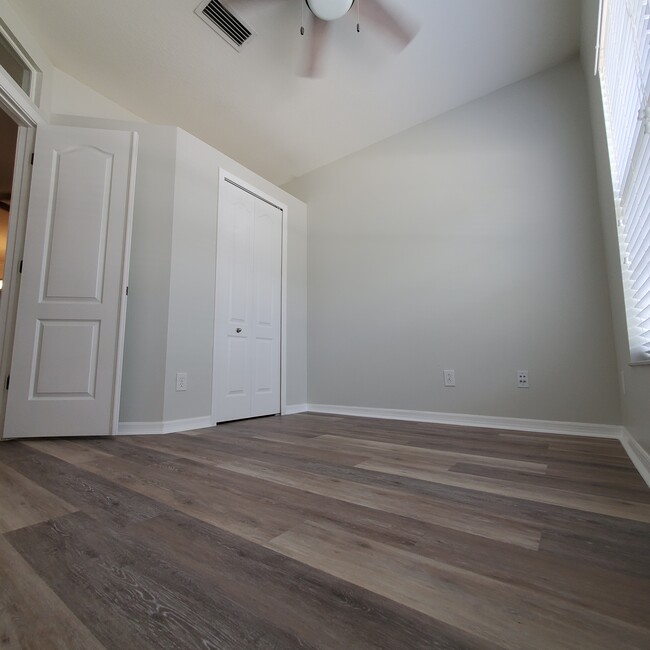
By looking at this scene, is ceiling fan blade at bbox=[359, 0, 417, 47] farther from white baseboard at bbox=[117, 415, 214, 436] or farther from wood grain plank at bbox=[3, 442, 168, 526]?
white baseboard at bbox=[117, 415, 214, 436]

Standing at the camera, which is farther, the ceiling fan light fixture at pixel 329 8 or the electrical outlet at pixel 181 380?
the electrical outlet at pixel 181 380

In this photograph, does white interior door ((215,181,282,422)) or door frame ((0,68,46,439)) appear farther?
white interior door ((215,181,282,422))

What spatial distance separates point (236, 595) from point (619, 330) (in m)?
2.27

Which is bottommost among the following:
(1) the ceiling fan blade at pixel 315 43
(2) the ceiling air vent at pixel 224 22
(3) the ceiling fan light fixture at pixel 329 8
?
(3) the ceiling fan light fixture at pixel 329 8


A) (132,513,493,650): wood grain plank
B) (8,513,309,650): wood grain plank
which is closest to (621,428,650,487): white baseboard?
(132,513,493,650): wood grain plank

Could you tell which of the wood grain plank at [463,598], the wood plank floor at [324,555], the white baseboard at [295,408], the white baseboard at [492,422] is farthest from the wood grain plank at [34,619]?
the white baseboard at [295,408]

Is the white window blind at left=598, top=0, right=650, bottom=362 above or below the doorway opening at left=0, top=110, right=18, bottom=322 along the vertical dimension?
below

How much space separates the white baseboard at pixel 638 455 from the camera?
1245 mm

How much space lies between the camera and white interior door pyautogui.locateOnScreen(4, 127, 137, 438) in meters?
2.03

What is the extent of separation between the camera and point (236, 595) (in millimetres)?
604

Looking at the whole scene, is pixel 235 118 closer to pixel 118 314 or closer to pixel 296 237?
pixel 296 237

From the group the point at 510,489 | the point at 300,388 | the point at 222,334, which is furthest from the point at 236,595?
the point at 300,388

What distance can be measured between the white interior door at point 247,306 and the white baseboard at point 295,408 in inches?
4.7

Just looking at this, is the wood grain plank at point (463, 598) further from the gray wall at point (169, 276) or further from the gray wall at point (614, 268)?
the gray wall at point (169, 276)
